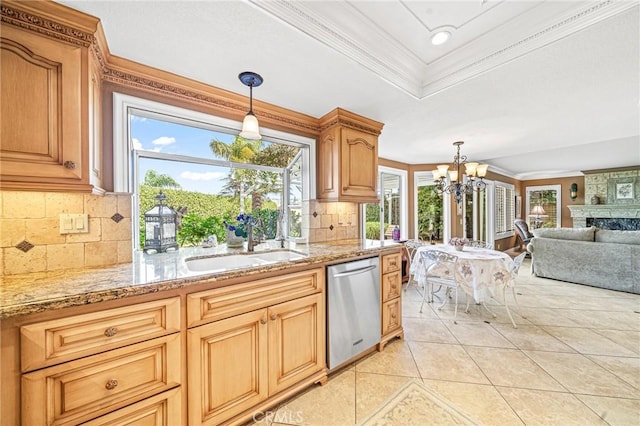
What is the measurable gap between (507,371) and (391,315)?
937 mm

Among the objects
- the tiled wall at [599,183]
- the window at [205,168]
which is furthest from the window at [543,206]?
the window at [205,168]

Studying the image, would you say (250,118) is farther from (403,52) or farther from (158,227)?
(403,52)

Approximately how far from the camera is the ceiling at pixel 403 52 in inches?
51.3

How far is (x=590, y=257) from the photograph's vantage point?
12.7 ft

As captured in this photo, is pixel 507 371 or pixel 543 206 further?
pixel 543 206

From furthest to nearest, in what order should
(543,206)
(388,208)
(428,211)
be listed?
(543,206) < (428,211) < (388,208)

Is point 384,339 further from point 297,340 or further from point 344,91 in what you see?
point 344,91

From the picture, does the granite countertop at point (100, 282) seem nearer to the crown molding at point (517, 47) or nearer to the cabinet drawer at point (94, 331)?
the cabinet drawer at point (94, 331)

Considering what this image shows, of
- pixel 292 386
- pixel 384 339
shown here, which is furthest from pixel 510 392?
pixel 292 386

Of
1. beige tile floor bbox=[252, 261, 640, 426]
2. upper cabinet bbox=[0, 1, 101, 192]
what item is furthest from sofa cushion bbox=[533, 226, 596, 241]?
upper cabinet bbox=[0, 1, 101, 192]

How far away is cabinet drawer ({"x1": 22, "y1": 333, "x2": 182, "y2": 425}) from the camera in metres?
0.90

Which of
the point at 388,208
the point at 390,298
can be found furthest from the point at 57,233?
the point at 388,208

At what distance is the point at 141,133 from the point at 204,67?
72 cm

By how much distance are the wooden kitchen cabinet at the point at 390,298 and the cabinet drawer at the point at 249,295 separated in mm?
775
